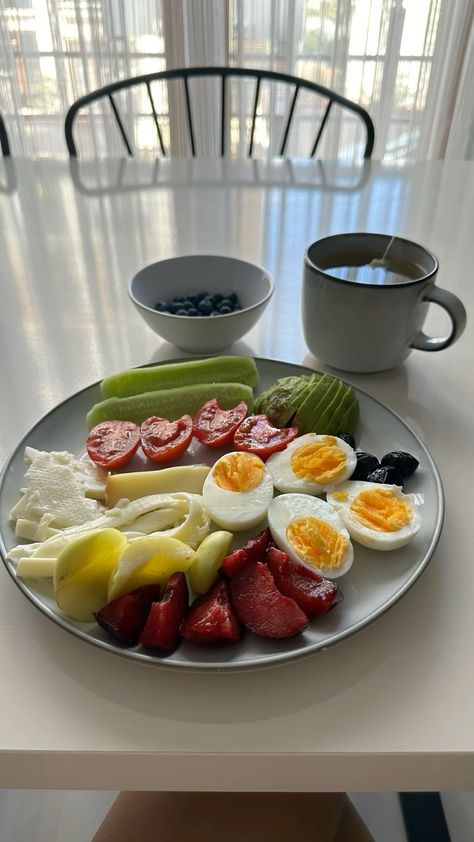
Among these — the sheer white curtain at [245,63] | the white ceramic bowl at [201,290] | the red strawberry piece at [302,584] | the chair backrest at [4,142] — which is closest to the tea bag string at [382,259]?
the white ceramic bowl at [201,290]

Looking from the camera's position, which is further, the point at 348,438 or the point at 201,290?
the point at 201,290

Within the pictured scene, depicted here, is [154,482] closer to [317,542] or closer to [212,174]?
[317,542]

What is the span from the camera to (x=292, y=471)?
2.25 feet

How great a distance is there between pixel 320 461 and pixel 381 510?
0.29 ft

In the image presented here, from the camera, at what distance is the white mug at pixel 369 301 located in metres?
0.81

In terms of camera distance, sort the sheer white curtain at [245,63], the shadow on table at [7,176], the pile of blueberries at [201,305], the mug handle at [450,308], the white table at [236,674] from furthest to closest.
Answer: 1. the sheer white curtain at [245,63]
2. the shadow on table at [7,176]
3. the pile of blueberries at [201,305]
4. the mug handle at [450,308]
5. the white table at [236,674]

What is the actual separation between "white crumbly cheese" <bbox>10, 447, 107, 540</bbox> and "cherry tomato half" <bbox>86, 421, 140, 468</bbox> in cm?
2

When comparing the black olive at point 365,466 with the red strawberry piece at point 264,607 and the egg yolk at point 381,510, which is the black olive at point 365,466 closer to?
the egg yolk at point 381,510

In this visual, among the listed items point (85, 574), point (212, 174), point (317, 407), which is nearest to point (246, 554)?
point (85, 574)

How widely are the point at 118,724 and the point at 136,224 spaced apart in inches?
43.8

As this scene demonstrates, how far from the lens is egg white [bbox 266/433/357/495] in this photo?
2.20 ft

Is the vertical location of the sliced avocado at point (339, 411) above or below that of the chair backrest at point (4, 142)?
below

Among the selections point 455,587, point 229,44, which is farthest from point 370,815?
point 229,44

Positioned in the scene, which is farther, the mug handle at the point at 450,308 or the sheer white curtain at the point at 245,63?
the sheer white curtain at the point at 245,63
